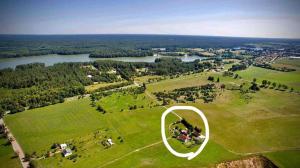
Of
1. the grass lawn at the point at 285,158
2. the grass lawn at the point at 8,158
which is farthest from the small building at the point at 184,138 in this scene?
the grass lawn at the point at 8,158

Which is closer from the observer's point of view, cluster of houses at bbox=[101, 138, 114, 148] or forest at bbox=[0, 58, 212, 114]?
cluster of houses at bbox=[101, 138, 114, 148]

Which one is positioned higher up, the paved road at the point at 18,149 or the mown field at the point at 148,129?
the mown field at the point at 148,129

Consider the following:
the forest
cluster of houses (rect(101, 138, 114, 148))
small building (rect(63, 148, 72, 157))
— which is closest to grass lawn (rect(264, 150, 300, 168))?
cluster of houses (rect(101, 138, 114, 148))

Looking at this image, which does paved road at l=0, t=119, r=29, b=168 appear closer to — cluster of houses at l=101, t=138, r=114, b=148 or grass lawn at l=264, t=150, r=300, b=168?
cluster of houses at l=101, t=138, r=114, b=148

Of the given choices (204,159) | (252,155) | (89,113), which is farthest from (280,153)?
(89,113)

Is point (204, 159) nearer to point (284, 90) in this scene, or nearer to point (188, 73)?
point (284, 90)

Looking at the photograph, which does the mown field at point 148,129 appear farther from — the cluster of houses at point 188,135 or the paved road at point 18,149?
the cluster of houses at point 188,135
